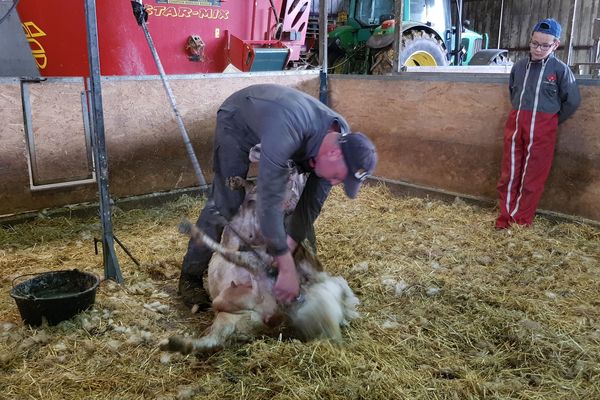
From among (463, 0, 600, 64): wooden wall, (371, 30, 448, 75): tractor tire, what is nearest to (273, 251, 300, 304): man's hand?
(371, 30, 448, 75): tractor tire

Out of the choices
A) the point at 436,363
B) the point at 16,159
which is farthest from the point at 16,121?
the point at 436,363

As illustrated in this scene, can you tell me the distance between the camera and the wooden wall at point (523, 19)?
49.9 ft

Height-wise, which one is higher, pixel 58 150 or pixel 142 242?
pixel 58 150

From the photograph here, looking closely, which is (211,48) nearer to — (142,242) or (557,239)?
(142,242)

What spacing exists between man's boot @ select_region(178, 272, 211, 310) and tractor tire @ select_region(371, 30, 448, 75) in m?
6.16

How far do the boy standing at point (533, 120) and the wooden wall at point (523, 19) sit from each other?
11.7 meters

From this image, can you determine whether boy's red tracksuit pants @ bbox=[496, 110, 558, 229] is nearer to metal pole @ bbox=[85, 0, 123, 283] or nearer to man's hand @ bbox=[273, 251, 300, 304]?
man's hand @ bbox=[273, 251, 300, 304]

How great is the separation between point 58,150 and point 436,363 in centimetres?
360

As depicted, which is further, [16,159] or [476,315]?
[16,159]

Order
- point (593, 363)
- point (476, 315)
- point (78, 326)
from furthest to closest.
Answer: point (476, 315), point (78, 326), point (593, 363)

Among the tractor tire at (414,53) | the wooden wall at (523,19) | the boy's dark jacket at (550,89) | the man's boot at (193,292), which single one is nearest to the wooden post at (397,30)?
the boy's dark jacket at (550,89)

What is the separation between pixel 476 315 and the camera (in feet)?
10.6

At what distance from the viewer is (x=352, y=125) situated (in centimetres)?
637

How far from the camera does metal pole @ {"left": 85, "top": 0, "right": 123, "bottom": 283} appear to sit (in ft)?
10.7
